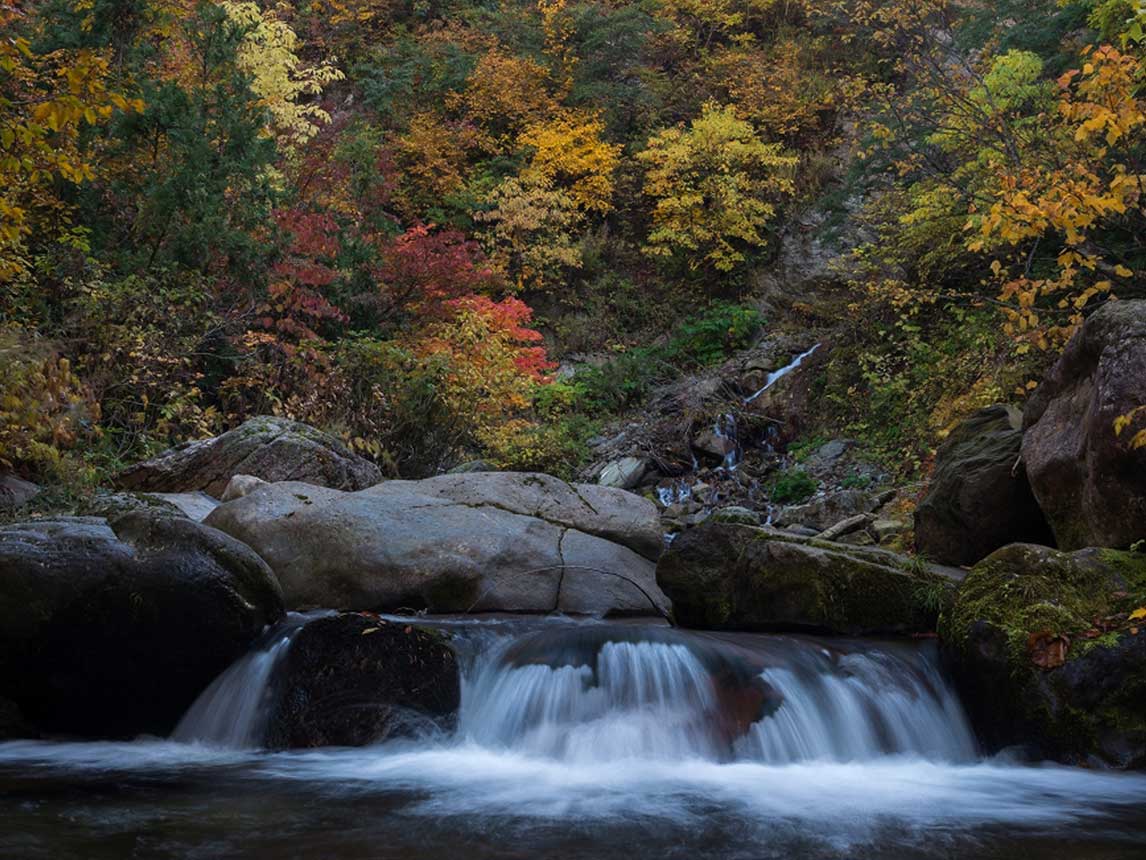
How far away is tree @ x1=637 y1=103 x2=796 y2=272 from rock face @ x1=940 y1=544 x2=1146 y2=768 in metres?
15.7

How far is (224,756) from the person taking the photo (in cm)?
520

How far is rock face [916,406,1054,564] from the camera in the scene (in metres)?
7.14

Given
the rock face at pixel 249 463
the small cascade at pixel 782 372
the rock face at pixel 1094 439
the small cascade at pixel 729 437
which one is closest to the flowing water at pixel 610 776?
the rock face at pixel 1094 439

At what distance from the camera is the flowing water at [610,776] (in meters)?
3.76

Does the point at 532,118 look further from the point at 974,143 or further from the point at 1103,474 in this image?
the point at 1103,474

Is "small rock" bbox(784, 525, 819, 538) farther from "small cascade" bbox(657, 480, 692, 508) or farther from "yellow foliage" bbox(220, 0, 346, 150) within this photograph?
"yellow foliage" bbox(220, 0, 346, 150)

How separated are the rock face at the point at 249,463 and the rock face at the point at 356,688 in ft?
12.1

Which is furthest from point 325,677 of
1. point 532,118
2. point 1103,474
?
point 532,118

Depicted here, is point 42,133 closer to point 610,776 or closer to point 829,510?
point 610,776

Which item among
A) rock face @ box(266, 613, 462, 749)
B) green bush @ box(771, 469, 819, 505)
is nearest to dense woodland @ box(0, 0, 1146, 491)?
green bush @ box(771, 469, 819, 505)

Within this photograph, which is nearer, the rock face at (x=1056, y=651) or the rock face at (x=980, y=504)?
the rock face at (x=1056, y=651)

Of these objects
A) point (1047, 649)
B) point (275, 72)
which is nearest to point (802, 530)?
point (1047, 649)

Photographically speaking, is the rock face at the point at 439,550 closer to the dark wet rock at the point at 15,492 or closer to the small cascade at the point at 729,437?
the dark wet rock at the point at 15,492

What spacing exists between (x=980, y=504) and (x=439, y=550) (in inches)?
173
